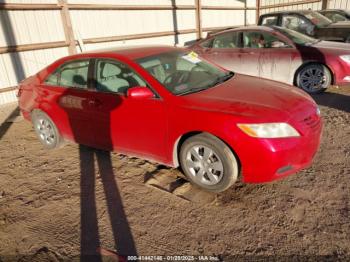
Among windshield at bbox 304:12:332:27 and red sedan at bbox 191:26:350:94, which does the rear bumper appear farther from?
windshield at bbox 304:12:332:27

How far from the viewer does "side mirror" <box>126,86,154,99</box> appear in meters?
3.53

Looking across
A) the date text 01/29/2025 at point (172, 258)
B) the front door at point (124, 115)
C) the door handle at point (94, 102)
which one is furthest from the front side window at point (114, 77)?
the date text 01/29/2025 at point (172, 258)

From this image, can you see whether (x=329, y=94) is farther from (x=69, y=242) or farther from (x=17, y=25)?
(x=17, y=25)

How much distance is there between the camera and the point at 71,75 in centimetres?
448

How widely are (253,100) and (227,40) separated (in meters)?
4.70

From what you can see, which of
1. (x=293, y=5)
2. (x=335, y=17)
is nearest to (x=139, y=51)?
(x=335, y=17)

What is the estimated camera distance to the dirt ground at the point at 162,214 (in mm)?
2750

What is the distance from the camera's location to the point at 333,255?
2.52 metres

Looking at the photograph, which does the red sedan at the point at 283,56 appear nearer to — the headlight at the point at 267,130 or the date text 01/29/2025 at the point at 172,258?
the headlight at the point at 267,130

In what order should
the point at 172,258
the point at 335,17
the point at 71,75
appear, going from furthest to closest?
1. the point at 335,17
2. the point at 71,75
3. the point at 172,258

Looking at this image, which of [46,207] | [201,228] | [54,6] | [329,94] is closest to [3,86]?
[54,6]

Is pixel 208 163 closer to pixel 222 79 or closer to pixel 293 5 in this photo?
pixel 222 79

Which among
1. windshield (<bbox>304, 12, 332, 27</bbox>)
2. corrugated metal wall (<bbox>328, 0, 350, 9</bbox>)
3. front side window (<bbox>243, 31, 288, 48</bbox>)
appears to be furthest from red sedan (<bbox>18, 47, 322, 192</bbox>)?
corrugated metal wall (<bbox>328, 0, 350, 9</bbox>)

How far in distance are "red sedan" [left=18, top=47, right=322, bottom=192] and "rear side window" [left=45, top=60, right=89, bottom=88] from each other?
0.01 meters
